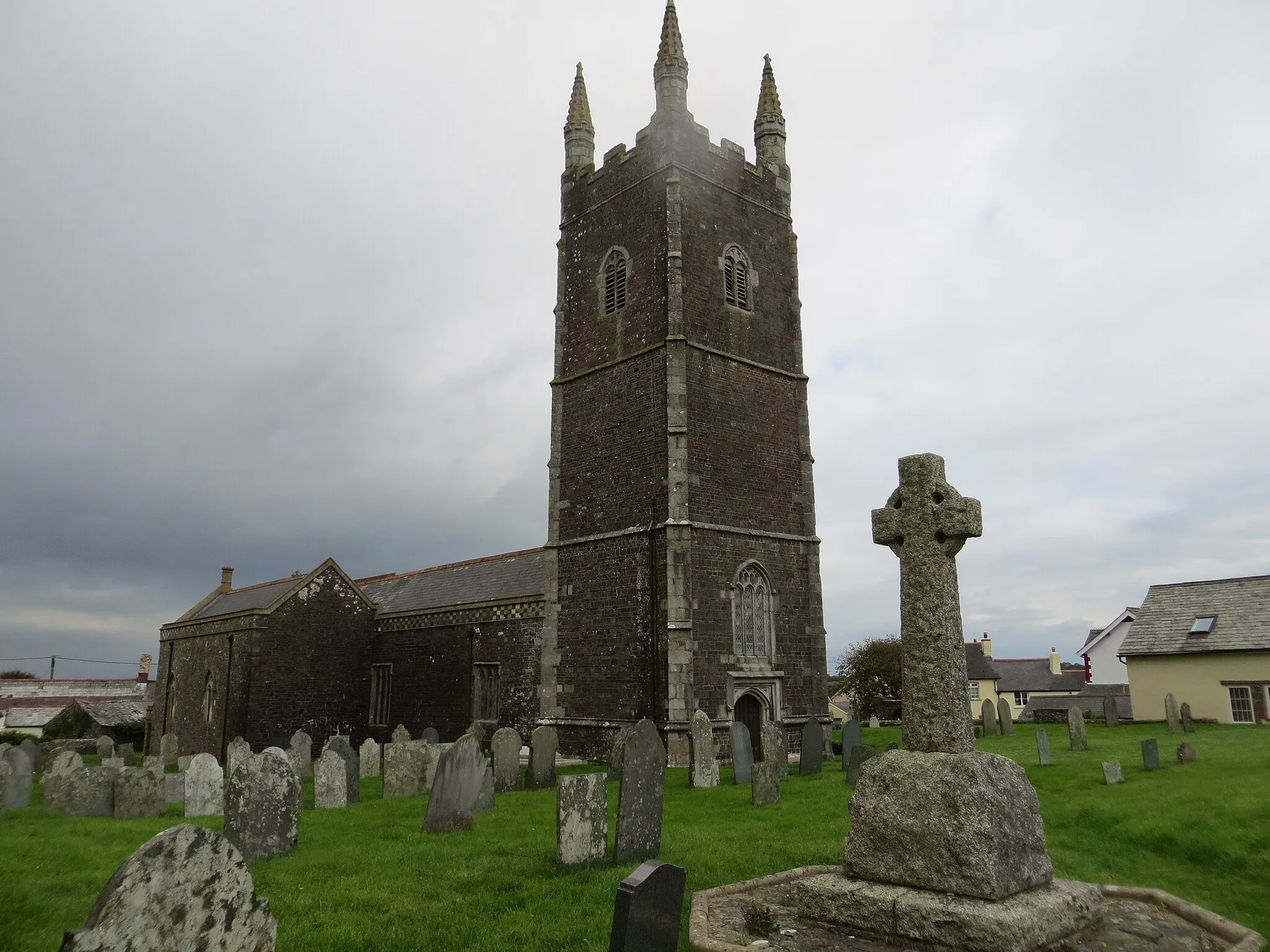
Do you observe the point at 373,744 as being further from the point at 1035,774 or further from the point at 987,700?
the point at 987,700

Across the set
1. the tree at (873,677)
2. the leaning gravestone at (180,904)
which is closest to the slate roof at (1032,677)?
the tree at (873,677)

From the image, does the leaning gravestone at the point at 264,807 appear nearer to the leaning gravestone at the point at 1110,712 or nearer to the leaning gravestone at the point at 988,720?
the leaning gravestone at the point at 988,720

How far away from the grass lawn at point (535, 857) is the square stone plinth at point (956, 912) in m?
1.12

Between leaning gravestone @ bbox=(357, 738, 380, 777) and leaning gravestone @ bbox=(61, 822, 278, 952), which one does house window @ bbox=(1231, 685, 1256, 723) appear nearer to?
leaning gravestone @ bbox=(357, 738, 380, 777)

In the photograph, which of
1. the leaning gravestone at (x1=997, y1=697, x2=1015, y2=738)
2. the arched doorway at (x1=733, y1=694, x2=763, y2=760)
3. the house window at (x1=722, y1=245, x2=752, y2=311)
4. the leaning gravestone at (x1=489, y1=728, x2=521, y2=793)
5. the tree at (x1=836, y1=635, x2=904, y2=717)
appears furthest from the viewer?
the tree at (x1=836, y1=635, x2=904, y2=717)

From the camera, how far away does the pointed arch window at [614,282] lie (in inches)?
834

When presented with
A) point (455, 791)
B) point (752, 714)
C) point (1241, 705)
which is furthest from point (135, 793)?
point (1241, 705)


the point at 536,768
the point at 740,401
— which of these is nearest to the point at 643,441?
the point at 740,401

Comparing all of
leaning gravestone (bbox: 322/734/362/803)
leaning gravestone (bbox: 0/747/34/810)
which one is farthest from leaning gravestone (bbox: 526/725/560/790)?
leaning gravestone (bbox: 0/747/34/810)

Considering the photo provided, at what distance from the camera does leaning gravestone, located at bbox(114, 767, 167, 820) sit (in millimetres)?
12367

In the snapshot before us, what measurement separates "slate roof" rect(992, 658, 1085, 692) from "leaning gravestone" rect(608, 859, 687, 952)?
48.0 metres

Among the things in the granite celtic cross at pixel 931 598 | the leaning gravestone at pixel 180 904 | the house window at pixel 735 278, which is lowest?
the leaning gravestone at pixel 180 904

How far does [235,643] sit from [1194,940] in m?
24.6

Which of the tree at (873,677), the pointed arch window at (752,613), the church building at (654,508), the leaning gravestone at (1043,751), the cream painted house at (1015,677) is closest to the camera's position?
the leaning gravestone at (1043,751)
